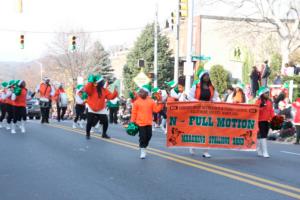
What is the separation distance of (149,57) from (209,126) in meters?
39.4

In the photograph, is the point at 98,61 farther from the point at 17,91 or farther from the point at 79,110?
the point at 17,91

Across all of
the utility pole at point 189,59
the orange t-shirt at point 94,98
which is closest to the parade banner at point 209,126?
the orange t-shirt at point 94,98

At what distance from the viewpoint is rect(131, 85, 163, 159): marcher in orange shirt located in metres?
11.4

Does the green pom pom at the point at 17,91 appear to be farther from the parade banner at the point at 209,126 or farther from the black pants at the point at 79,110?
the parade banner at the point at 209,126

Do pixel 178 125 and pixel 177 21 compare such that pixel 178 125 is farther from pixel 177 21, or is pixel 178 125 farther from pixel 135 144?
pixel 177 21

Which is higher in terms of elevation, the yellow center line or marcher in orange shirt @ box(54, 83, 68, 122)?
marcher in orange shirt @ box(54, 83, 68, 122)

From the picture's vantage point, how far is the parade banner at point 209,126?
11906 mm

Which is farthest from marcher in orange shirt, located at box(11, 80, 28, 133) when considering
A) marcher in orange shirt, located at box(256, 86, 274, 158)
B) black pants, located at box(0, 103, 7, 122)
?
marcher in orange shirt, located at box(256, 86, 274, 158)

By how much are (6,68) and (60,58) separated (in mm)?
107855

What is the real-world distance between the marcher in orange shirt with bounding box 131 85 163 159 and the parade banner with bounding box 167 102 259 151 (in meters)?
0.61

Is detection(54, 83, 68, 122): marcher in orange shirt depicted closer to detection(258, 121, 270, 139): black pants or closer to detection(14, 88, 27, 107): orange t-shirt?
detection(14, 88, 27, 107): orange t-shirt

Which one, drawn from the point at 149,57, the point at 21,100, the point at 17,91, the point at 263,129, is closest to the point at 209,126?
the point at 263,129

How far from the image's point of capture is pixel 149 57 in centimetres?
Result: 5106

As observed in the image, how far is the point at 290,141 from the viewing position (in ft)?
62.4
